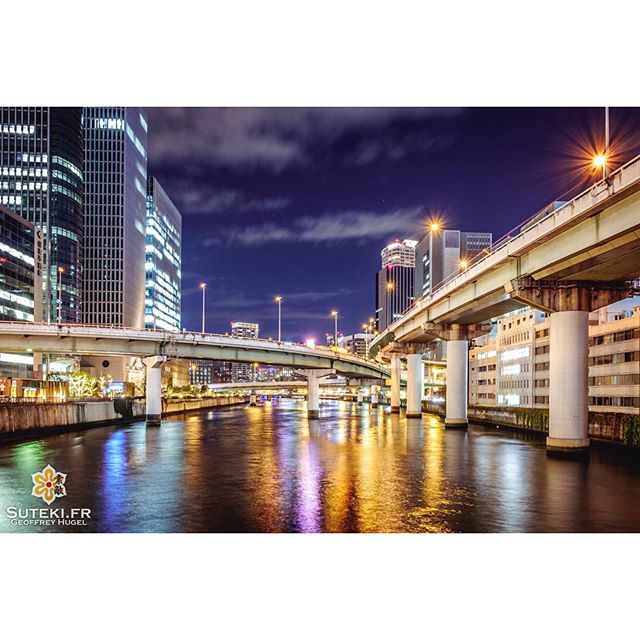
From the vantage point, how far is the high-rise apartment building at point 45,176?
179 metres

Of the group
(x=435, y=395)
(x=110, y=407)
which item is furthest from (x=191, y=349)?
(x=435, y=395)

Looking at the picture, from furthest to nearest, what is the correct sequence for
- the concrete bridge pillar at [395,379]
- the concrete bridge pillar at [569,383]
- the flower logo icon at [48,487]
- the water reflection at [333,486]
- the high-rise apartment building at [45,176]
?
1. the high-rise apartment building at [45,176]
2. the concrete bridge pillar at [395,379]
3. the concrete bridge pillar at [569,383]
4. the flower logo icon at [48,487]
5. the water reflection at [333,486]

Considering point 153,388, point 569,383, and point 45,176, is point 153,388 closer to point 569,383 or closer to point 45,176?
point 569,383

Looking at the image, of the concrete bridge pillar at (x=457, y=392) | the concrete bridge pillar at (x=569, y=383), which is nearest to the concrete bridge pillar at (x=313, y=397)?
the concrete bridge pillar at (x=457, y=392)

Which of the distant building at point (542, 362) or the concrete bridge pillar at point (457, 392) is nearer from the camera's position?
the concrete bridge pillar at point (457, 392)

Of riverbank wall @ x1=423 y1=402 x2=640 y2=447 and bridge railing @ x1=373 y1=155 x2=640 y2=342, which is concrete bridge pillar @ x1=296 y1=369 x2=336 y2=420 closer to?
riverbank wall @ x1=423 y1=402 x2=640 y2=447

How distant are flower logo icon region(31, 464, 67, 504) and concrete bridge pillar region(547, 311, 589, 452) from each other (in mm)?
29603

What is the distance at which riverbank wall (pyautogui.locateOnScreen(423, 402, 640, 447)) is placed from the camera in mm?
49000

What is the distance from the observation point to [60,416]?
63.5 m

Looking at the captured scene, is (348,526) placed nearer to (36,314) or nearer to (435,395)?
(36,314)

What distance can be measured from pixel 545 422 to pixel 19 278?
373 ft

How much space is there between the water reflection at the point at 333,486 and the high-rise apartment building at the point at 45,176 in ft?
470

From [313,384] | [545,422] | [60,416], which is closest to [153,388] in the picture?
[60,416]

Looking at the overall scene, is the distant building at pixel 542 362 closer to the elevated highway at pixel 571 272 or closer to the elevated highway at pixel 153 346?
the elevated highway at pixel 571 272
